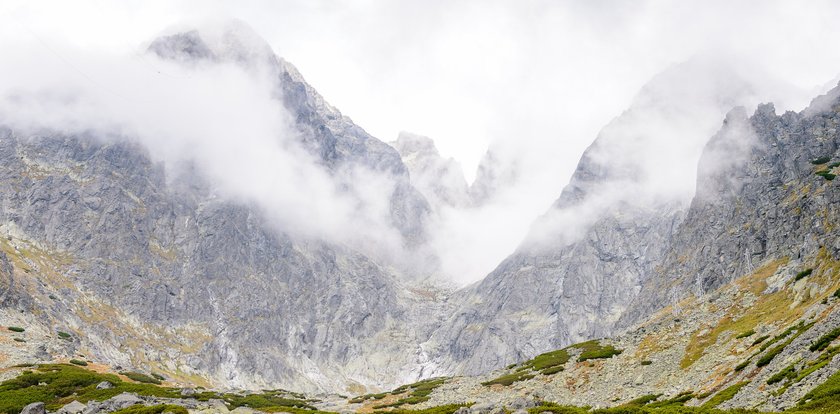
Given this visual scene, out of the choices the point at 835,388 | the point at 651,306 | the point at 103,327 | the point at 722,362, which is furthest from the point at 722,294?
the point at 103,327

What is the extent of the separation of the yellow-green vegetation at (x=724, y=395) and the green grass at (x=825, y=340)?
476cm

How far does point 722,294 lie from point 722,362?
28.8m

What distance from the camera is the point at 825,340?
115 feet

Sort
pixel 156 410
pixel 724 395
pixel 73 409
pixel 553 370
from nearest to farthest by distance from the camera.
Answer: pixel 724 395 → pixel 156 410 → pixel 73 409 → pixel 553 370

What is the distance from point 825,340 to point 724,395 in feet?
23.3

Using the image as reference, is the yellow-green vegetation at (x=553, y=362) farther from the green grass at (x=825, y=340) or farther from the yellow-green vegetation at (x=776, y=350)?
the green grass at (x=825, y=340)

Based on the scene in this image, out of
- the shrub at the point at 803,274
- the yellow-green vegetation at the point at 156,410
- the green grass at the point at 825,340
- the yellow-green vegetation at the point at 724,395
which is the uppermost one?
the shrub at the point at 803,274

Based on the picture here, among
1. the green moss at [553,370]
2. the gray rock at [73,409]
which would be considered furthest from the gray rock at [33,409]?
the green moss at [553,370]

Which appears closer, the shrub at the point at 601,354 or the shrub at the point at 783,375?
the shrub at the point at 783,375

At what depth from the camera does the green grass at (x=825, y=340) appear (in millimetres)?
34625

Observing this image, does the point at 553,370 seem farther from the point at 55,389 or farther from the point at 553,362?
the point at 55,389

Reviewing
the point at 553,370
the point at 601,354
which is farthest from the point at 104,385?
the point at 601,354

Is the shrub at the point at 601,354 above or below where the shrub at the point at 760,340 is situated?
below

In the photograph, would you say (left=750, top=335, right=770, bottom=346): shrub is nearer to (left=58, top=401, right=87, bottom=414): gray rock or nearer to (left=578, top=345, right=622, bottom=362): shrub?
(left=578, top=345, right=622, bottom=362): shrub
